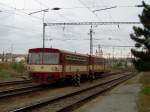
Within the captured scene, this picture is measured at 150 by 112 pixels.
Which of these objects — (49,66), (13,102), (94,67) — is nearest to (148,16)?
(94,67)

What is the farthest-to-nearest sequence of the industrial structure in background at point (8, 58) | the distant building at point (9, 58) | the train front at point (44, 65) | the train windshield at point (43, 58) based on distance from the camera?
the distant building at point (9, 58) < the industrial structure in background at point (8, 58) < the train windshield at point (43, 58) < the train front at point (44, 65)

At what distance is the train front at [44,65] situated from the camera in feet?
98.8

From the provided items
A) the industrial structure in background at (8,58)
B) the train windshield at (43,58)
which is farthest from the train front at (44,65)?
the industrial structure in background at (8,58)

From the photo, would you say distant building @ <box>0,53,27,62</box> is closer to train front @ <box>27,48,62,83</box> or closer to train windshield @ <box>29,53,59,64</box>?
train windshield @ <box>29,53,59,64</box>

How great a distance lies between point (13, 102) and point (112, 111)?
602cm

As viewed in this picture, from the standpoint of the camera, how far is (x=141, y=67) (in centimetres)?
7056

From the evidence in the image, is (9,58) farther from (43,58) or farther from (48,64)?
(48,64)

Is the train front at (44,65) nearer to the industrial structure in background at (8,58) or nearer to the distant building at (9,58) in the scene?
the industrial structure in background at (8,58)

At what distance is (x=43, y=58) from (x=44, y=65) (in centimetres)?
61

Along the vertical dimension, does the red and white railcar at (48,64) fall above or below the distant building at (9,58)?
below

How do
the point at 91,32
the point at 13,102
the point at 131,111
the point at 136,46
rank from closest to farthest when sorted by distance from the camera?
the point at 131,111
the point at 13,102
the point at 91,32
the point at 136,46

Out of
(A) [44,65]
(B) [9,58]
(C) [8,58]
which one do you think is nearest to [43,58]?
(A) [44,65]

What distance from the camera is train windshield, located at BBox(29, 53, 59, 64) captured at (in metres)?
30.5

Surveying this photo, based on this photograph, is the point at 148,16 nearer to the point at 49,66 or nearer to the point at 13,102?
the point at 49,66
